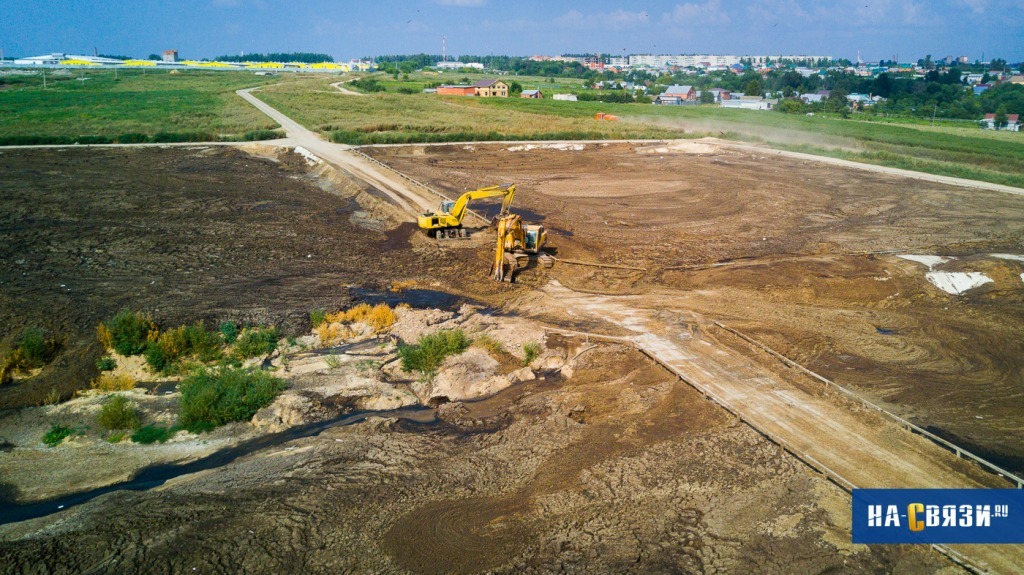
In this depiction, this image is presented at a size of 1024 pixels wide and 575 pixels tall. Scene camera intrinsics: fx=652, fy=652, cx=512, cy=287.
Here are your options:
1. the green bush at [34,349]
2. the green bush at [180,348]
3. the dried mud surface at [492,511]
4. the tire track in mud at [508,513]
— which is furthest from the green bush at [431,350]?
the green bush at [34,349]

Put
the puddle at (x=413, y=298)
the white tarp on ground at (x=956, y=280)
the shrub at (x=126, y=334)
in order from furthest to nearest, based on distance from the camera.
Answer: the white tarp on ground at (x=956, y=280) → the puddle at (x=413, y=298) → the shrub at (x=126, y=334)

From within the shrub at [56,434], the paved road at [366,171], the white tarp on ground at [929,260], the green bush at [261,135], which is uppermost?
the green bush at [261,135]

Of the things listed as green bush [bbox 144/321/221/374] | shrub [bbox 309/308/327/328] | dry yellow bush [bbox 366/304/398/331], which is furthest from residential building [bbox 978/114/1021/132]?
green bush [bbox 144/321/221/374]

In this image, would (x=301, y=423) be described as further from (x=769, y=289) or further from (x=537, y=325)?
(x=769, y=289)

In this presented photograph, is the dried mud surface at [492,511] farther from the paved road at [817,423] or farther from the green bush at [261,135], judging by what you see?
the green bush at [261,135]

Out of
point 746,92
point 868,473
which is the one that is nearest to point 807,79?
point 746,92

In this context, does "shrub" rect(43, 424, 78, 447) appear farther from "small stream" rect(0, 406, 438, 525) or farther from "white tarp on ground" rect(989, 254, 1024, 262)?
"white tarp on ground" rect(989, 254, 1024, 262)
